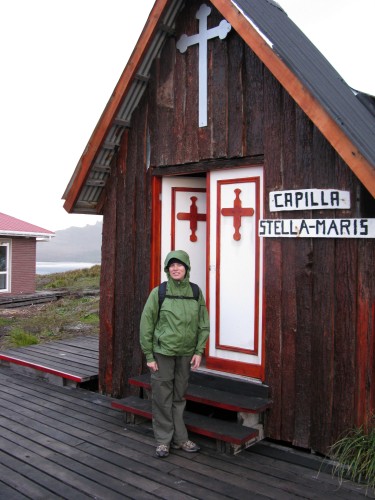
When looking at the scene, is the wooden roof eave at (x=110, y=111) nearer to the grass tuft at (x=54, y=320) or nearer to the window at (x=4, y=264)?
the grass tuft at (x=54, y=320)

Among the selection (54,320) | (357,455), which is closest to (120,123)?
(357,455)

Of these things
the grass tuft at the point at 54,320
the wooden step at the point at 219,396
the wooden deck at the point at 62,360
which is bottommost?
the grass tuft at the point at 54,320

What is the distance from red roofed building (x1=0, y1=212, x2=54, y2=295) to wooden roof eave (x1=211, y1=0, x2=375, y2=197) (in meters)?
16.7

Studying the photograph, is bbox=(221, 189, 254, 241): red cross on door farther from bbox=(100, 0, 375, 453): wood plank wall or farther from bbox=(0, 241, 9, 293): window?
bbox=(0, 241, 9, 293): window

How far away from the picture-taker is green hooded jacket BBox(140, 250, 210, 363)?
4.76 meters

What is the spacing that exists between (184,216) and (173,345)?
2.27 m

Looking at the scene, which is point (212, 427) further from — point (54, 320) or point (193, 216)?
point (54, 320)

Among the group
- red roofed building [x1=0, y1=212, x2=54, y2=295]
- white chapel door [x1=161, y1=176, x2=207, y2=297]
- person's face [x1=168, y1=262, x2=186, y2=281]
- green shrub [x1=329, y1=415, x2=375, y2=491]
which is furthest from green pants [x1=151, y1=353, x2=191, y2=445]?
red roofed building [x1=0, y1=212, x2=54, y2=295]

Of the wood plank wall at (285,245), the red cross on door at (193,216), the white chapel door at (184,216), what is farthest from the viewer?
the red cross on door at (193,216)

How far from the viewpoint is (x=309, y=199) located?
4.82m

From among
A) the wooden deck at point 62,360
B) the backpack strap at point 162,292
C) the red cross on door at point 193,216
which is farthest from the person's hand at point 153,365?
the wooden deck at point 62,360

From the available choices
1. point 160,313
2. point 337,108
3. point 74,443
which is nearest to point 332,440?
point 160,313

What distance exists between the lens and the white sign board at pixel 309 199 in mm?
4633

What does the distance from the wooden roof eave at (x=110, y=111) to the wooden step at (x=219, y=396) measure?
2572 mm
